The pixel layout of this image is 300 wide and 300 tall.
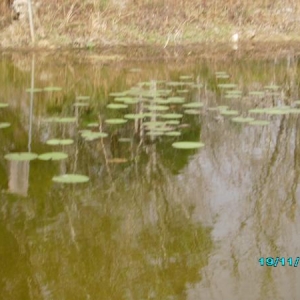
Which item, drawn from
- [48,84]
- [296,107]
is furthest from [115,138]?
[48,84]

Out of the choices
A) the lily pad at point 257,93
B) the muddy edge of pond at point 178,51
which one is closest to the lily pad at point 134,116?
the lily pad at point 257,93

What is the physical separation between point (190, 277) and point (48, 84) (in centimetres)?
488

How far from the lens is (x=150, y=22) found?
38.3 feet

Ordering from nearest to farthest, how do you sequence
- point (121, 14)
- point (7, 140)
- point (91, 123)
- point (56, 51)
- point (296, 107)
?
point (7, 140)
point (91, 123)
point (296, 107)
point (56, 51)
point (121, 14)

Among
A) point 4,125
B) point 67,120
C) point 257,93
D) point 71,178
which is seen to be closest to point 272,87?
point 257,93

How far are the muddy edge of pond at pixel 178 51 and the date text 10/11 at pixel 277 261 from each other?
7065 millimetres

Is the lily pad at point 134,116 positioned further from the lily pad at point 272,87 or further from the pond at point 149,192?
the lily pad at point 272,87

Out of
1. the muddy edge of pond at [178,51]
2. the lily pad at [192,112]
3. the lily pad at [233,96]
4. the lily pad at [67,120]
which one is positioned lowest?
the lily pad at [67,120]

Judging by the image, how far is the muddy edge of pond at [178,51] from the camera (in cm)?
971

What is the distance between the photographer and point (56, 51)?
10344mm

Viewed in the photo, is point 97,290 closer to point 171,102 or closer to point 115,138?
point 115,138

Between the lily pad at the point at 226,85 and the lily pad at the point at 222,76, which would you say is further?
the lily pad at the point at 222,76

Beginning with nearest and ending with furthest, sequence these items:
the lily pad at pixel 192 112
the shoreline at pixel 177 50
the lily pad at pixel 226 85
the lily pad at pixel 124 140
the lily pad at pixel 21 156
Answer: the lily pad at pixel 21 156 → the lily pad at pixel 124 140 → the lily pad at pixel 192 112 → the lily pad at pixel 226 85 → the shoreline at pixel 177 50

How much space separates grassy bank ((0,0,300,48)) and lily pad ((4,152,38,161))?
6.77 meters
